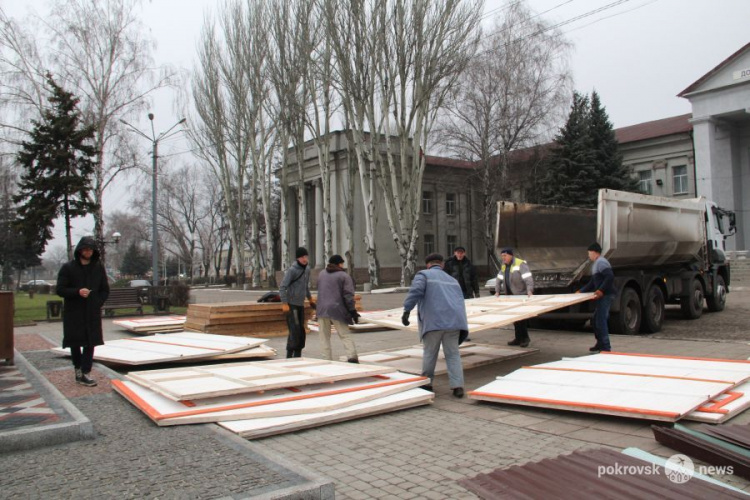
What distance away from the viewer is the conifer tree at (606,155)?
36625 millimetres

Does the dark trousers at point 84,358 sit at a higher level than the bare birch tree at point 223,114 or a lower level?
lower

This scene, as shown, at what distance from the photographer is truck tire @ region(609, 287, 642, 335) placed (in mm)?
11289

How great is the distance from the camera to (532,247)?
1280 cm

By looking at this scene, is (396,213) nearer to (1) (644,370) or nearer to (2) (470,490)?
(1) (644,370)

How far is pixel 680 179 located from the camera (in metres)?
43.7

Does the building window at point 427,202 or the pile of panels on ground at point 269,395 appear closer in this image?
the pile of panels on ground at point 269,395

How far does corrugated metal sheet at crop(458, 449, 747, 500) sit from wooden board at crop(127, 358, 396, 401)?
2.80 meters

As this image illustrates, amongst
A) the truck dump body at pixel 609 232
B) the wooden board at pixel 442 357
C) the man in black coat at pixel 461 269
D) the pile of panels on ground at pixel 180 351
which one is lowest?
the wooden board at pixel 442 357

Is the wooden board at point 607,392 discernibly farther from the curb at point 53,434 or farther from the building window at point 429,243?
the building window at point 429,243

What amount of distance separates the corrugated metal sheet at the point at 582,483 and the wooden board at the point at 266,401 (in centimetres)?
220

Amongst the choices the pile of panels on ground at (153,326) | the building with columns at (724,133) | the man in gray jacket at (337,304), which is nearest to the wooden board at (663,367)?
the man in gray jacket at (337,304)

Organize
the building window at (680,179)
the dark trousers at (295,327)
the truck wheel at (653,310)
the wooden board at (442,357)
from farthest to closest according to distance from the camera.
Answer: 1. the building window at (680,179)
2. the truck wheel at (653,310)
3. the dark trousers at (295,327)
4. the wooden board at (442,357)

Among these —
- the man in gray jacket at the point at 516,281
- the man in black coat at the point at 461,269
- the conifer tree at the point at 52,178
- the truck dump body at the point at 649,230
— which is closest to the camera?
the man in gray jacket at the point at 516,281

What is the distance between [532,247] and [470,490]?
32.1ft
